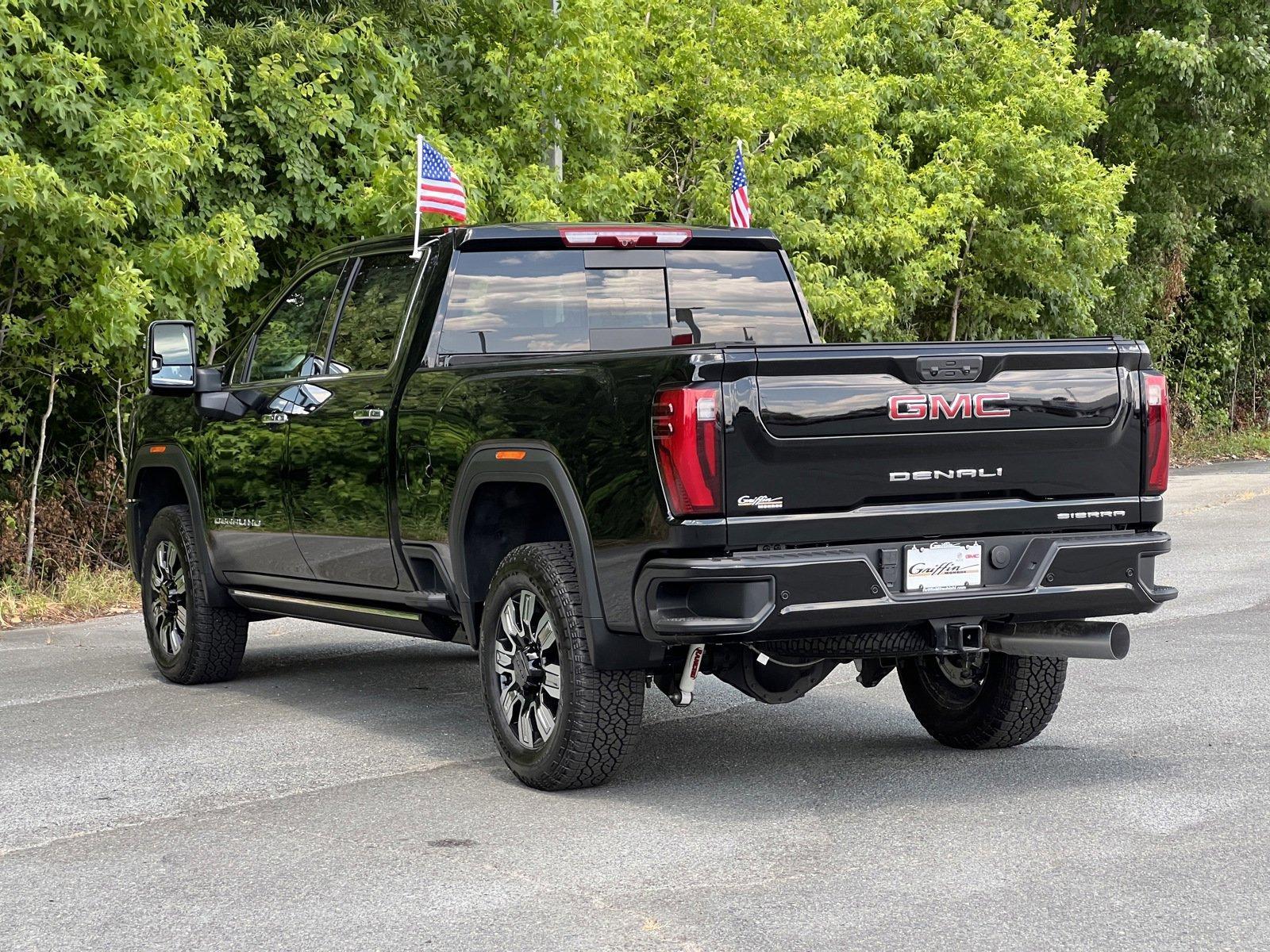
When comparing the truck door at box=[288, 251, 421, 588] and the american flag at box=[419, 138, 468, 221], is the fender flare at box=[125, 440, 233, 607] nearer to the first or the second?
the truck door at box=[288, 251, 421, 588]

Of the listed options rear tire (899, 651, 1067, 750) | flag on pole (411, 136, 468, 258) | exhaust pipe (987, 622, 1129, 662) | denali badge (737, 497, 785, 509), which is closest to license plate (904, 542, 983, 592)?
exhaust pipe (987, 622, 1129, 662)

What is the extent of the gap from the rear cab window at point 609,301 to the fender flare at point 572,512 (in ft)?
2.89

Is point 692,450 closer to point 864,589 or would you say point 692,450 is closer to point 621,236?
point 864,589

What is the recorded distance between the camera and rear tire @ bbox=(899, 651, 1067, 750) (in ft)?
22.9

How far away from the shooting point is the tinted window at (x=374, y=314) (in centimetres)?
758

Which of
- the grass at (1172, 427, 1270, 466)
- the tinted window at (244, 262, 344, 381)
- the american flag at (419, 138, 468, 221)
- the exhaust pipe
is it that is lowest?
the grass at (1172, 427, 1270, 466)

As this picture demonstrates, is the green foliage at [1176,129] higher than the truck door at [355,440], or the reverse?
the green foliage at [1176,129]

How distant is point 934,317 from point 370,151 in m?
12.4

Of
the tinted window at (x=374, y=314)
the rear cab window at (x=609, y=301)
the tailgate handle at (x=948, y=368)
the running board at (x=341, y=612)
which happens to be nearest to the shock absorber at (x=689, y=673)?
the tailgate handle at (x=948, y=368)

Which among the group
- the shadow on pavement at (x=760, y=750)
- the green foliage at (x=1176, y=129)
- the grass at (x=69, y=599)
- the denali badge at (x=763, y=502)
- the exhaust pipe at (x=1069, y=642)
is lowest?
the grass at (x=69, y=599)

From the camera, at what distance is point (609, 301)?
7.58 meters

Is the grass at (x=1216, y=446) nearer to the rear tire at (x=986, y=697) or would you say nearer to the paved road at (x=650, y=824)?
the paved road at (x=650, y=824)

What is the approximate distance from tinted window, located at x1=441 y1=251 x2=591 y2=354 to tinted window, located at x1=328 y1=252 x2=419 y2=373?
0.92ft

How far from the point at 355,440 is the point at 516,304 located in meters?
0.91
